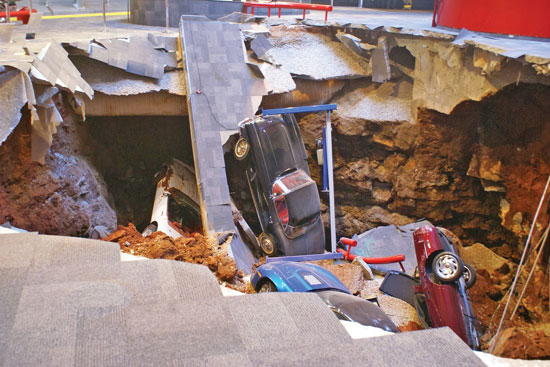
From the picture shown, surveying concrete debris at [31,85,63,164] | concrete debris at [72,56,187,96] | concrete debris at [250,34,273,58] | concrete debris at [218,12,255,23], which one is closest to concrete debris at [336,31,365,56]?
concrete debris at [250,34,273,58]

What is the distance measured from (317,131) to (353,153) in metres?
0.69

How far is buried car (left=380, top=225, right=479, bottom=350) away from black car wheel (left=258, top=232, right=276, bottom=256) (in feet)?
6.08

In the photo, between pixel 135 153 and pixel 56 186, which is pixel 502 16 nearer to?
pixel 135 153

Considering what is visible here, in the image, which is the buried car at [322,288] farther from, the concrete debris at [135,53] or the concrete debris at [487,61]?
the concrete debris at [135,53]

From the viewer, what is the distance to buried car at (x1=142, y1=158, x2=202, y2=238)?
653 centimetres

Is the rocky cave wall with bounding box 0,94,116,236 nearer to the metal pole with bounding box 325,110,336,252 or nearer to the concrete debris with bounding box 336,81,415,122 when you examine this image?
the metal pole with bounding box 325,110,336,252

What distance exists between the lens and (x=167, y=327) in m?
2.00

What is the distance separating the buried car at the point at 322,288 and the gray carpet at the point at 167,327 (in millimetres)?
1562

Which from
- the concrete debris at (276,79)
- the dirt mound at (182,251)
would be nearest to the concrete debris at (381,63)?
the concrete debris at (276,79)

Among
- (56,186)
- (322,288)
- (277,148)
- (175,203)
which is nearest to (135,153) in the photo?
(175,203)

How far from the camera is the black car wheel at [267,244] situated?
6648 millimetres

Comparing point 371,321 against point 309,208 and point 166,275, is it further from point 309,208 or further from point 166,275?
point 309,208

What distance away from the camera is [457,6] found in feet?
24.1

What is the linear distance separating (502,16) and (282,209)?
3.72m
